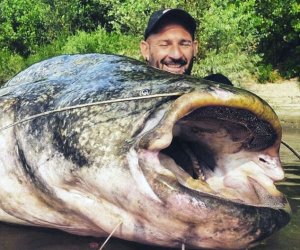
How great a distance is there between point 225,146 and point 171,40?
1.94 meters

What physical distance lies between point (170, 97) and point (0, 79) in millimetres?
18184

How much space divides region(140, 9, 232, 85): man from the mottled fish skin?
1.41 metres

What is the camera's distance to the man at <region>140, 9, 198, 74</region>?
3.87m

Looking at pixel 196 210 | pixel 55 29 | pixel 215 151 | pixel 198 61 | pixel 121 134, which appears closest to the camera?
pixel 196 210

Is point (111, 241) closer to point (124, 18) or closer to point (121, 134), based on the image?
point (121, 134)

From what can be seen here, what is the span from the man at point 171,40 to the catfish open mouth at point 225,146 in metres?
1.77

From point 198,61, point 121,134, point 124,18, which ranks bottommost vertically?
point 198,61

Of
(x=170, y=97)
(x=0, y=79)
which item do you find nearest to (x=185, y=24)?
(x=170, y=97)

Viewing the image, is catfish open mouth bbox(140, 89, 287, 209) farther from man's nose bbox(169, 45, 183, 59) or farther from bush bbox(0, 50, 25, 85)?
bush bbox(0, 50, 25, 85)

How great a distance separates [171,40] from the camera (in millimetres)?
3939

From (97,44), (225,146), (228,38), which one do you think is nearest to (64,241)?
(225,146)

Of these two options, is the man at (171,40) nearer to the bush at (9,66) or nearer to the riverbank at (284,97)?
the riverbank at (284,97)

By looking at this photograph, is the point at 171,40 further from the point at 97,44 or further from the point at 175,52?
the point at 97,44

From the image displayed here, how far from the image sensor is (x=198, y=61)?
14422 millimetres
